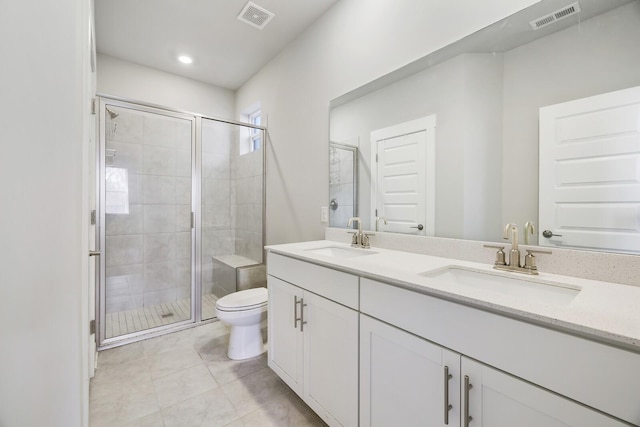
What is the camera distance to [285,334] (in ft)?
5.15

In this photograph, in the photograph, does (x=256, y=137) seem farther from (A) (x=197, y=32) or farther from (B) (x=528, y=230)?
(B) (x=528, y=230)

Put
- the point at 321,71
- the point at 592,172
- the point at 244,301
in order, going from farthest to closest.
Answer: the point at 321,71
the point at 244,301
the point at 592,172

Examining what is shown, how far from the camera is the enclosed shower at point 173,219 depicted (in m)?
2.56

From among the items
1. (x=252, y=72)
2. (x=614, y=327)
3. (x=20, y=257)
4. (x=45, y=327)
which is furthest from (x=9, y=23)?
(x=252, y=72)

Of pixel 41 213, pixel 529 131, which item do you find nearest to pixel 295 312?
pixel 41 213

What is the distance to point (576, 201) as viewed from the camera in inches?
41.1

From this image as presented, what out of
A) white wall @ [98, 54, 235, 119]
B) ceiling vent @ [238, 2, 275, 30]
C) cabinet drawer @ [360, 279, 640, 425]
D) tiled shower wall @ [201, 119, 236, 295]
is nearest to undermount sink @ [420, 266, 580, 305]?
cabinet drawer @ [360, 279, 640, 425]

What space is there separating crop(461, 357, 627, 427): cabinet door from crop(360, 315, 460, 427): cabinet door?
5 centimetres

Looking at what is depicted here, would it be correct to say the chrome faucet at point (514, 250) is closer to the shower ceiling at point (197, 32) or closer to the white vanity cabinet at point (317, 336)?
the white vanity cabinet at point (317, 336)

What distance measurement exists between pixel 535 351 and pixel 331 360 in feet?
2.70

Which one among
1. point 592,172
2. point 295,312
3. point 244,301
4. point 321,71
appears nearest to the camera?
point 592,172

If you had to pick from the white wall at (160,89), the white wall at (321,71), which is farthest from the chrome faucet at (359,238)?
the white wall at (160,89)

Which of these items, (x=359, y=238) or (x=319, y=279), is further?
(x=359, y=238)

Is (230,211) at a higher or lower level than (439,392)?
higher
